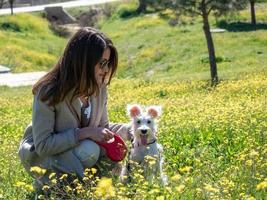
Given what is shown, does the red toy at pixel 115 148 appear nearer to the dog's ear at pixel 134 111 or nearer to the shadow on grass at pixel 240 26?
the dog's ear at pixel 134 111

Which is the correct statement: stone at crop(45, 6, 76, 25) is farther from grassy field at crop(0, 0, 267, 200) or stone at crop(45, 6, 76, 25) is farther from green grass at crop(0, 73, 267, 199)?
green grass at crop(0, 73, 267, 199)

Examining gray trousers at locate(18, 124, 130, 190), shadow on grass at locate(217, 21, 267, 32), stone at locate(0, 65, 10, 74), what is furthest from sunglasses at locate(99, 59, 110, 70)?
shadow on grass at locate(217, 21, 267, 32)

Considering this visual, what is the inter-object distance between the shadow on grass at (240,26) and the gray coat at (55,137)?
3317 cm

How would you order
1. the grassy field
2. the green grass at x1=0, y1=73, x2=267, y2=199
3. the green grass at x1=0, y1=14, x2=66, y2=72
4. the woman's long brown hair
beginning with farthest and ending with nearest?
the green grass at x1=0, y1=14, x2=66, y2=72 < the woman's long brown hair < the grassy field < the green grass at x1=0, y1=73, x2=267, y2=199

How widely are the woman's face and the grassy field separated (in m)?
0.93

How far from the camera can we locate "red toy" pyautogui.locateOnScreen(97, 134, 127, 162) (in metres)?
6.01

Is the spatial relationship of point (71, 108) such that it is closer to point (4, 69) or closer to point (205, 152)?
point (205, 152)

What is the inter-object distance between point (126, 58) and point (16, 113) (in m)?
20.6

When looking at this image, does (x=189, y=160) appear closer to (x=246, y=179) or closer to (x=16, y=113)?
(x=246, y=179)

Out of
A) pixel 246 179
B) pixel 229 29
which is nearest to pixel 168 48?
pixel 229 29

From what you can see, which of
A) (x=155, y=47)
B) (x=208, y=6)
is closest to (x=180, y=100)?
(x=208, y=6)

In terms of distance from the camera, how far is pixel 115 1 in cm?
5591

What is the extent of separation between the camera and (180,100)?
1460cm

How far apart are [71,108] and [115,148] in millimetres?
545
